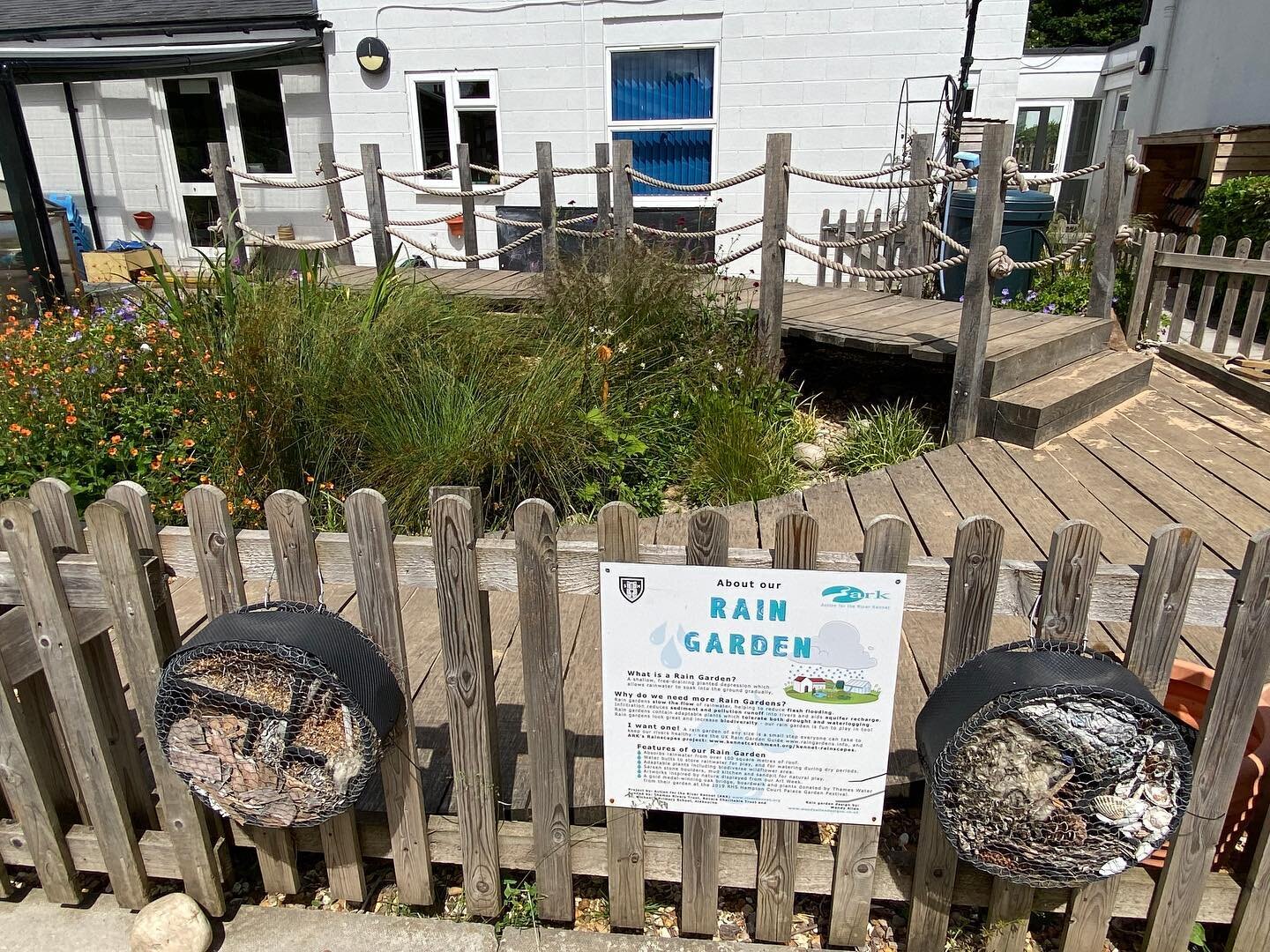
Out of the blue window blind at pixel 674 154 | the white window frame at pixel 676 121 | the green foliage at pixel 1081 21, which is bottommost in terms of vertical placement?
the blue window blind at pixel 674 154

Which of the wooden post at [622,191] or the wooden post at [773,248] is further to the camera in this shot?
the wooden post at [622,191]

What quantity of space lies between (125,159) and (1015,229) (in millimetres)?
10456

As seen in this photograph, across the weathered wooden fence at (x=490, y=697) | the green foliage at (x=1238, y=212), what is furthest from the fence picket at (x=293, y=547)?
the green foliage at (x=1238, y=212)

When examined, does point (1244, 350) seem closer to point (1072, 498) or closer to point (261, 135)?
point (1072, 498)

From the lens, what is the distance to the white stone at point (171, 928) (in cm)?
186

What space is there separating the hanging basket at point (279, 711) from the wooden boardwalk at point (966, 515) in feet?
1.52

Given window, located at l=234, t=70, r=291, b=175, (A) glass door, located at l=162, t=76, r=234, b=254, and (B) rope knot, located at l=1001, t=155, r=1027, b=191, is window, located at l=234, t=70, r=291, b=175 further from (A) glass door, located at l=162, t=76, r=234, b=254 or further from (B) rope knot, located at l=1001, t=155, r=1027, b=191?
(B) rope knot, located at l=1001, t=155, r=1027, b=191

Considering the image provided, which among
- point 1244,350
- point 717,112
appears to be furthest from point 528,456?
point 717,112

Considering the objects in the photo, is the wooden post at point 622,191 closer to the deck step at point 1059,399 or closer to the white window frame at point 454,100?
the deck step at point 1059,399

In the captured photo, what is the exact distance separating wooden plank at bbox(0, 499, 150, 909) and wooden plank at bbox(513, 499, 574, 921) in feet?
3.08

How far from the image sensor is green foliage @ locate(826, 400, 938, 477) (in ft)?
14.5

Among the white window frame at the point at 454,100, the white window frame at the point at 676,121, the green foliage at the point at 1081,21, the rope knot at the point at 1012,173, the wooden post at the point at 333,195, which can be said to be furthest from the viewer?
the green foliage at the point at 1081,21

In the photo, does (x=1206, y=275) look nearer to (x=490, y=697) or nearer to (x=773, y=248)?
(x=773, y=248)

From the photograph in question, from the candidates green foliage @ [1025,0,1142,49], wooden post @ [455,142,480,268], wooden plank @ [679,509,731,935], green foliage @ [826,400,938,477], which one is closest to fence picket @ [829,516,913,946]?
wooden plank @ [679,509,731,935]
